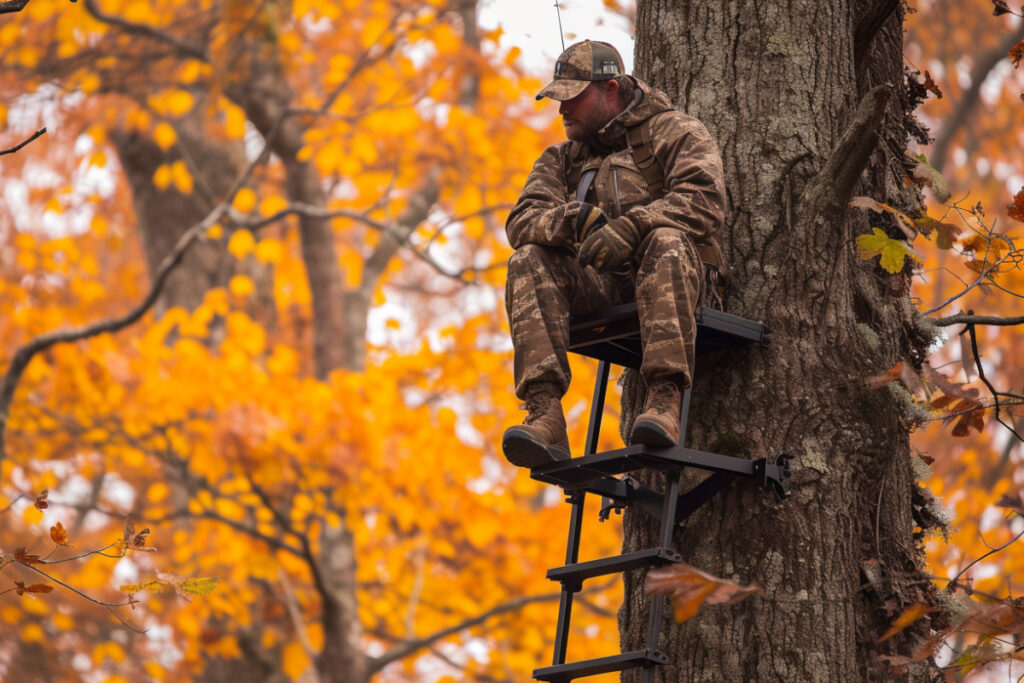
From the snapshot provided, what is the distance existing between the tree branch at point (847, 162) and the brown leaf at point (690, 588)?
157 cm

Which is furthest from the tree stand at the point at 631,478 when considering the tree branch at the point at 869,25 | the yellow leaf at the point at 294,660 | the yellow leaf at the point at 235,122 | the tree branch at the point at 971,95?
the yellow leaf at the point at 235,122

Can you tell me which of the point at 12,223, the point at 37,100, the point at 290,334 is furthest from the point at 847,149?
the point at 12,223

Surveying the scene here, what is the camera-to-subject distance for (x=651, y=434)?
3.49 m

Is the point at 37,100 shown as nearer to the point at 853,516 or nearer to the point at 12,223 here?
the point at 12,223

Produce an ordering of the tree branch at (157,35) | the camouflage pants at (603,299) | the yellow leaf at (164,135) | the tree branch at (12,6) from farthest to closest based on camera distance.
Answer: the yellow leaf at (164,135) < the tree branch at (157,35) < the camouflage pants at (603,299) < the tree branch at (12,6)

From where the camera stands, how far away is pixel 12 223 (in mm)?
20531

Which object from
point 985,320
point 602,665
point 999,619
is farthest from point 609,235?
point 999,619

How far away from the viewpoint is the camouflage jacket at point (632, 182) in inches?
151

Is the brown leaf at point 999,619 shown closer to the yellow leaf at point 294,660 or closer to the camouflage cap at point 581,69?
the camouflage cap at point 581,69

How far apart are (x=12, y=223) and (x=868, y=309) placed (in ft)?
62.5

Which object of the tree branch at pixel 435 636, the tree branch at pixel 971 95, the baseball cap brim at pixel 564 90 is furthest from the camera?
the tree branch at pixel 971 95

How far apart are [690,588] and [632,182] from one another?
5.33 feet

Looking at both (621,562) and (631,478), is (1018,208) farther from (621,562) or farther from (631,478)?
(621,562)

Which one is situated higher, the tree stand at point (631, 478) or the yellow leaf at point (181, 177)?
the yellow leaf at point (181, 177)
